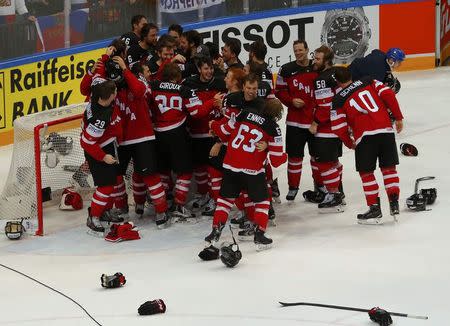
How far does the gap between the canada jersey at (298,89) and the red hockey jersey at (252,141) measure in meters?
1.14

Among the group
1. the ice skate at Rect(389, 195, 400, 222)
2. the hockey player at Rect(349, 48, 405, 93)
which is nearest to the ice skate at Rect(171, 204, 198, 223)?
the ice skate at Rect(389, 195, 400, 222)

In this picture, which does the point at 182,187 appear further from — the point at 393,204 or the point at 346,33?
the point at 346,33

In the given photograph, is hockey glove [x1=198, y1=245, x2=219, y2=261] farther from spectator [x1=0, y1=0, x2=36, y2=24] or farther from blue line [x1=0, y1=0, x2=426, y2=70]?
spectator [x1=0, y1=0, x2=36, y2=24]

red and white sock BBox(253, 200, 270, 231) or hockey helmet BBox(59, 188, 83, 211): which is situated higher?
red and white sock BBox(253, 200, 270, 231)

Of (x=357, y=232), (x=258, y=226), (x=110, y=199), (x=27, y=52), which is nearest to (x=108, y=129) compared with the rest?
(x=110, y=199)

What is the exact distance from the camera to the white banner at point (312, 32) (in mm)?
13359

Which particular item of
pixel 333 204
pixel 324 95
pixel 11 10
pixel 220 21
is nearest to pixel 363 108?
pixel 324 95

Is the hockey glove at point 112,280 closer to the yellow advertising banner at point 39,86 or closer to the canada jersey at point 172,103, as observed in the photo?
the canada jersey at point 172,103

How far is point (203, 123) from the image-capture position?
9156 mm

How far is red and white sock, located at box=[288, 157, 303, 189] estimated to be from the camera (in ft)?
31.2

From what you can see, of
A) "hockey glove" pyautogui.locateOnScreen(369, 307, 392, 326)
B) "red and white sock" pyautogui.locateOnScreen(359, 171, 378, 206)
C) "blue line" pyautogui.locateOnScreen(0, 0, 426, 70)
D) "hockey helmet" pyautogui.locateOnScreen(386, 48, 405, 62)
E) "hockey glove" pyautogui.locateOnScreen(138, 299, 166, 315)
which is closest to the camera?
"hockey glove" pyautogui.locateOnScreen(369, 307, 392, 326)

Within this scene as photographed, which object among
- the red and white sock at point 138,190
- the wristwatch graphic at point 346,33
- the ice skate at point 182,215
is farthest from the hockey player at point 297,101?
the wristwatch graphic at point 346,33

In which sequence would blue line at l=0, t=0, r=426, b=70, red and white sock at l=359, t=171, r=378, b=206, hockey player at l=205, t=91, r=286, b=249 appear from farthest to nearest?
1. blue line at l=0, t=0, r=426, b=70
2. red and white sock at l=359, t=171, r=378, b=206
3. hockey player at l=205, t=91, r=286, b=249

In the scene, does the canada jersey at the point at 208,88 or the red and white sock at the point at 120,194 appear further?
the red and white sock at the point at 120,194
